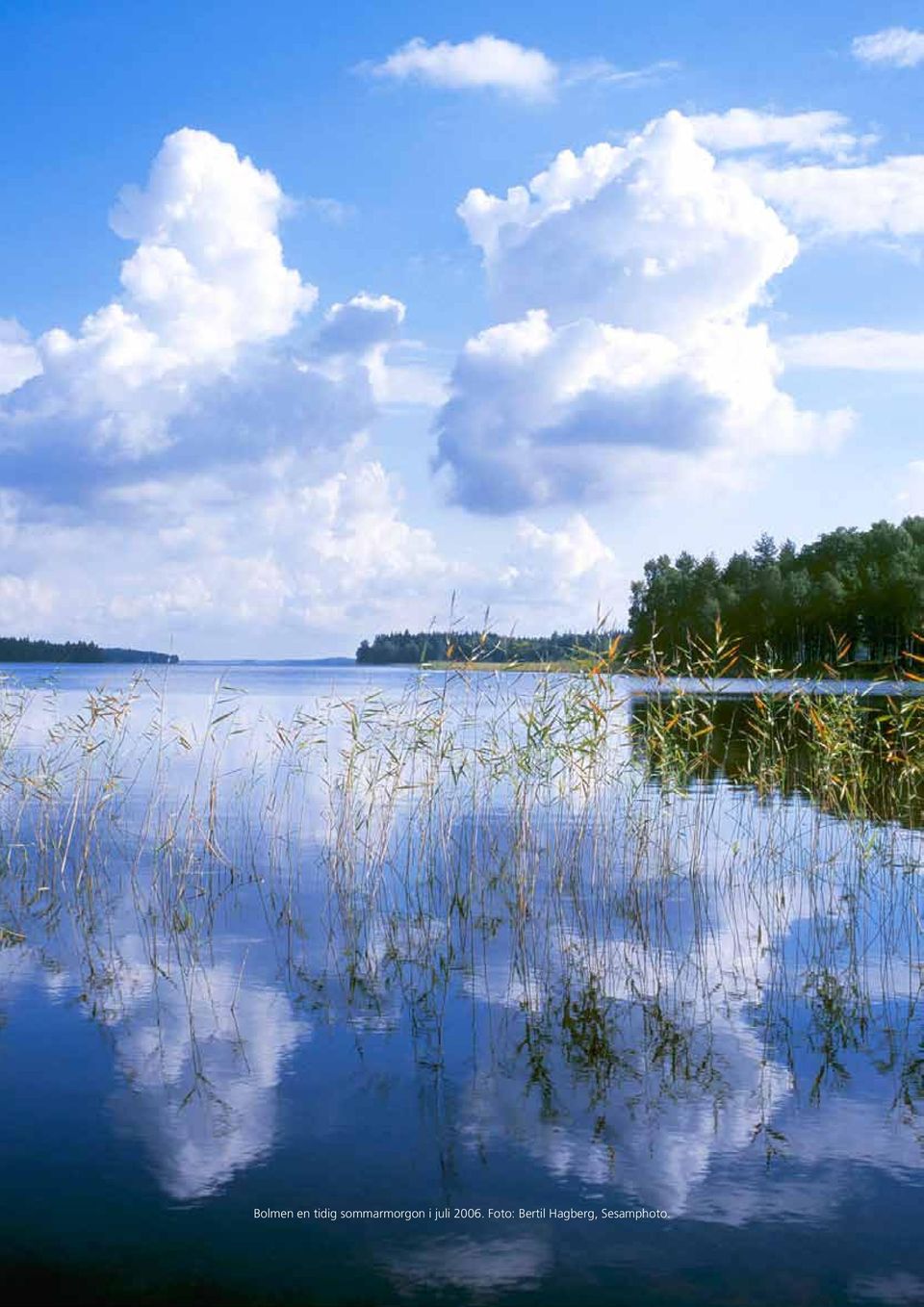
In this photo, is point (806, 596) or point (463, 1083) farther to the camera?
point (806, 596)

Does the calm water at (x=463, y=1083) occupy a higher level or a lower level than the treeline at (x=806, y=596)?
lower

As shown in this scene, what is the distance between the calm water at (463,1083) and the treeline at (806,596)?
66247 millimetres

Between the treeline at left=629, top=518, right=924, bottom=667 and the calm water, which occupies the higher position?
the treeline at left=629, top=518, right=924, bottom=667

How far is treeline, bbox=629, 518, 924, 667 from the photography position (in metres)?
89.3

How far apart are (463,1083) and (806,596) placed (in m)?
94.3

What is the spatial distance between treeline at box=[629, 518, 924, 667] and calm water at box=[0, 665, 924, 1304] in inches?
2608

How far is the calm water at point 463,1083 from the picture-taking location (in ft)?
18.0

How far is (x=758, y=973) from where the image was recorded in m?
10.3

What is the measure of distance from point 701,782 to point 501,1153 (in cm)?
1851

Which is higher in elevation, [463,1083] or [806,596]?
[806,596]

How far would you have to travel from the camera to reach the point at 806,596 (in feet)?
318

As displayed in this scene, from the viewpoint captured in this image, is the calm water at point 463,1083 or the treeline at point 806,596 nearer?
the calm water at point 463,1083

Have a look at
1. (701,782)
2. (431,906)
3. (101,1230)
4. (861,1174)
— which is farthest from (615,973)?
(701,782)

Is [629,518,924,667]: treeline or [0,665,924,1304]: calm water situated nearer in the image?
[0,665,924,1304]: calm water
